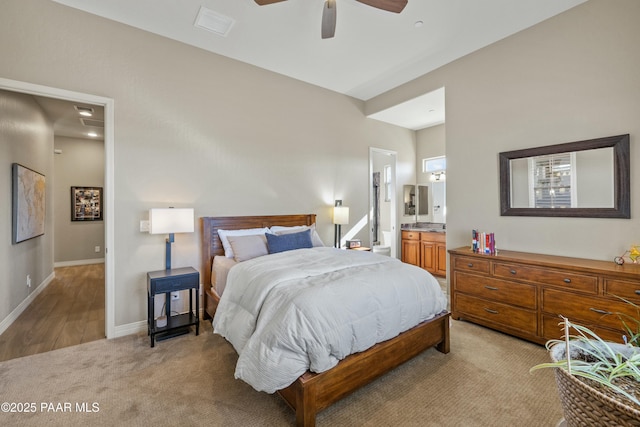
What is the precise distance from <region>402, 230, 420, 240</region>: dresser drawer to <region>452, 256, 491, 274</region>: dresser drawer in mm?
2143

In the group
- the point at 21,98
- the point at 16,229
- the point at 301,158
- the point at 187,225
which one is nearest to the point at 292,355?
the point at 187,225

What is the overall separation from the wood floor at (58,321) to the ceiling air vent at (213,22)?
139 inches

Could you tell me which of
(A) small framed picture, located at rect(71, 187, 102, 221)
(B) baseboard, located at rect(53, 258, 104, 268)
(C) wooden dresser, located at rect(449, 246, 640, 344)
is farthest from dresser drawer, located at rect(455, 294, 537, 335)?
(A) small framed picture, located at rect(71, 187, 102, 221)

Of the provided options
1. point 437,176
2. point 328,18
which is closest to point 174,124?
point 328,18

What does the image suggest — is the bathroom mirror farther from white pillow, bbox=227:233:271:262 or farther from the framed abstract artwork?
the framed abstract artwork

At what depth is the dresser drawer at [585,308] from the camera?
7.72 ft

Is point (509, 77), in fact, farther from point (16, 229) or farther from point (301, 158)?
point (16, 229)

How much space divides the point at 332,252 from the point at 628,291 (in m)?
2.55

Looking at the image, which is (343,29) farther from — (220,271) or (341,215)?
(220,271)

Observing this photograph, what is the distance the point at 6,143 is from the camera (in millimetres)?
3361

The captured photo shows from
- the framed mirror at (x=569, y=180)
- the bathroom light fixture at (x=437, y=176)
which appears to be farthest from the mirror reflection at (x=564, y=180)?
the bathroom light fixture at (x=437, y=176)

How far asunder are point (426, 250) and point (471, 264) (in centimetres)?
220

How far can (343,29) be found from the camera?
10.6 feet

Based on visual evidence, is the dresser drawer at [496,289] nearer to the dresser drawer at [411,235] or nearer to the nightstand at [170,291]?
the dresser drawer at [411,235]
